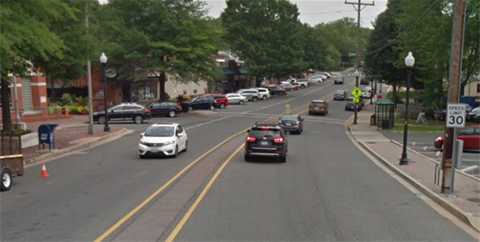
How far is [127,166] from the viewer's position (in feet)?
60.4

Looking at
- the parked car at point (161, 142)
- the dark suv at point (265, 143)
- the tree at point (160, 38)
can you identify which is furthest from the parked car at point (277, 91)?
the dark suv at point (265, 143)

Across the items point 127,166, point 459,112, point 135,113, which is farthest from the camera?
point 135,113

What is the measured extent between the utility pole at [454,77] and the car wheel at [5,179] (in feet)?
43.4

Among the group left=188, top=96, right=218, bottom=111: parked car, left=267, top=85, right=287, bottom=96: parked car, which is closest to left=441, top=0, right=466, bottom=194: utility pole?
left=188, top=96, right=218, bottom=111: parked car

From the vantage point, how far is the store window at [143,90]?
182 ft

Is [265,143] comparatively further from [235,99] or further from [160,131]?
[235,99]

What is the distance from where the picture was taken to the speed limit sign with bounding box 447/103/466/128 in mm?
12977

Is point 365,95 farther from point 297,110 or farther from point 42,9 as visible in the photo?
point 42,9

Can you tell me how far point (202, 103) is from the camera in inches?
2055

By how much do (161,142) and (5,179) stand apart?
7.36 metres

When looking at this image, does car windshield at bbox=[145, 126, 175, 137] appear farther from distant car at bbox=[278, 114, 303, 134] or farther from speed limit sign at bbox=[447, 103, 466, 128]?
distant car at bbox=[278, 114, 303, 134]

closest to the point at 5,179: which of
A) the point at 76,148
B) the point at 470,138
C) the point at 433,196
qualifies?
the point at 76,148

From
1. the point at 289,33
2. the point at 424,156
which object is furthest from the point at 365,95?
the point at 424,156

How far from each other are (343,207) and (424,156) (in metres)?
12.1
